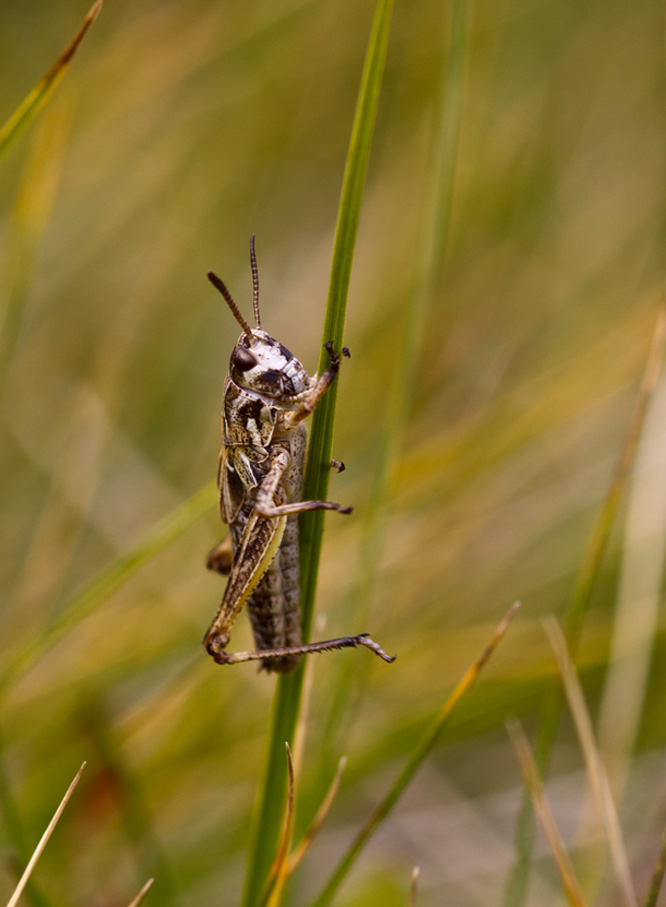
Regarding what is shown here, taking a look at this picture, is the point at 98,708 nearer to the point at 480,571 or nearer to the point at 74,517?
the point at 74,517

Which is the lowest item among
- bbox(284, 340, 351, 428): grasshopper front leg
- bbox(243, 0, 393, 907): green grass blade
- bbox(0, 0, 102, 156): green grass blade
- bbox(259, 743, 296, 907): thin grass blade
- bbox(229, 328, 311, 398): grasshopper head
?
bbox(259, 743, 296, 907): thin grass blade

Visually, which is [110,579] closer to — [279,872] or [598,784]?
[279,872]

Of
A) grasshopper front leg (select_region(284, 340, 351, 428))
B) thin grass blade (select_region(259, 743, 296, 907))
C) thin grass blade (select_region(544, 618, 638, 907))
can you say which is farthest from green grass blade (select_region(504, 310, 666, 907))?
grasshopper front leg (select_region(284, 340, 351, 428))

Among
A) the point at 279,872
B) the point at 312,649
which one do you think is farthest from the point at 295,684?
the point at 279,872

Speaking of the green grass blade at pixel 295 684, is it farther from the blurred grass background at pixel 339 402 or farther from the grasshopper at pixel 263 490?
the blurred grass background at pixel 339 402

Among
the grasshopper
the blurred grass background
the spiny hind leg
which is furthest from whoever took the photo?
the blurred grass background

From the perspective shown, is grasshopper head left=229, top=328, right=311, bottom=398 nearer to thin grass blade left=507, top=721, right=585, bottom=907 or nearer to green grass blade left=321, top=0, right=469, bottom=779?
green grass blade left=321, top=0, right=469, bottom=779
